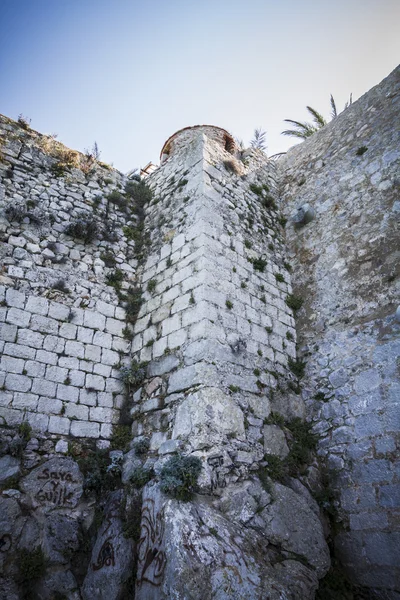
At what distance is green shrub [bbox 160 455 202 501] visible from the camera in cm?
414

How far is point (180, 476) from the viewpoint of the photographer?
4.25m

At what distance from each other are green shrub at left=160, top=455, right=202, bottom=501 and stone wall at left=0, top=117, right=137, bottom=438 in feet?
5.35

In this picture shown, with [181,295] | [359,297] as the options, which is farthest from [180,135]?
[359,297]

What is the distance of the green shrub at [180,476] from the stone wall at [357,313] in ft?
7.48

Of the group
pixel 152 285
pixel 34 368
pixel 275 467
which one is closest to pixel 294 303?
pixel 152 285

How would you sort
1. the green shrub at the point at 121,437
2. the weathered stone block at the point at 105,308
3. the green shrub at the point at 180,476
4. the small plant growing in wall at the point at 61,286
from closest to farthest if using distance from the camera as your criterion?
the green shrub at the point at 180,476 < the green shrub at the point at 121,437 < the small plant growing in wall at the point at 61,286 < the weathered stone block at the point at 105,308

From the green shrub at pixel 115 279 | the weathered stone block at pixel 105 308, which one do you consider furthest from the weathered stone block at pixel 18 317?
the green shrub at pixel 115 279

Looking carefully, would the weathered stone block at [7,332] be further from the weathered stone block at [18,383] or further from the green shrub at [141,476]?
the green shrub at [141,476]

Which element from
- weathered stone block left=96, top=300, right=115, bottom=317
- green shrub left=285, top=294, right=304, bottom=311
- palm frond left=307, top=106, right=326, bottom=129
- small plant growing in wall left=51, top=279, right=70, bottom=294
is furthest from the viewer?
palm frond left=307, top=106, right=326, bottom=129

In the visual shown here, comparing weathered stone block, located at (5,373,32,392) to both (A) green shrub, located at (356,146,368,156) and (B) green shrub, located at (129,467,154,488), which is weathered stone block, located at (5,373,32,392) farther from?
(A) green shrub, located at (356,146,368,156)

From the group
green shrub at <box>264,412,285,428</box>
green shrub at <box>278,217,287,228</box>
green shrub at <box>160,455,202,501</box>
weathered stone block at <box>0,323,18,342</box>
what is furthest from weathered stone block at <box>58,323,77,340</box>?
green shrub at <box>278,217,287,228</box>

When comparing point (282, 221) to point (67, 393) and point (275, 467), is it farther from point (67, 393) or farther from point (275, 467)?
point (67, 393)

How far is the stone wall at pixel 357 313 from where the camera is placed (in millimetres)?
4809

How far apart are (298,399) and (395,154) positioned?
4522mm
